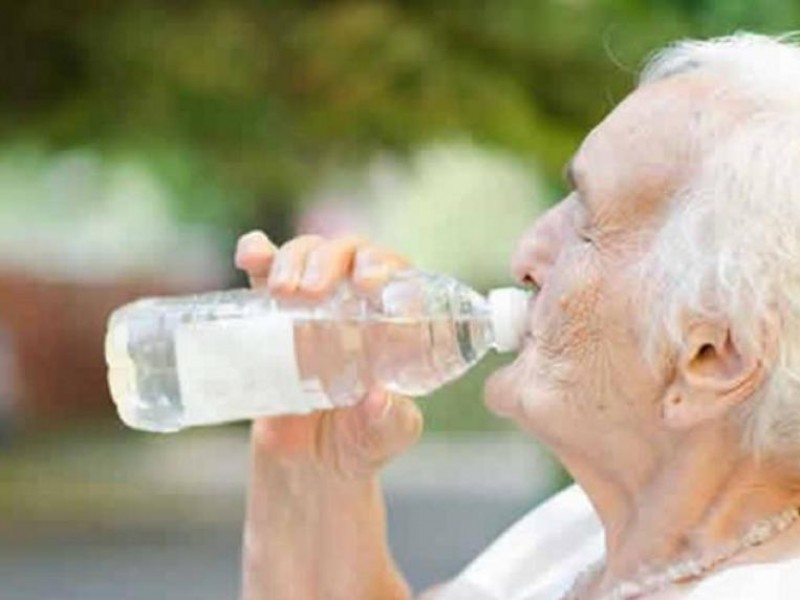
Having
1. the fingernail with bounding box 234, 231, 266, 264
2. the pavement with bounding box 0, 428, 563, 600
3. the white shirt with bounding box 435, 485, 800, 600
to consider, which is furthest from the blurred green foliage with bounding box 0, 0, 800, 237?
Answer: the fingernail with bounding box 234, 231, 266, 264

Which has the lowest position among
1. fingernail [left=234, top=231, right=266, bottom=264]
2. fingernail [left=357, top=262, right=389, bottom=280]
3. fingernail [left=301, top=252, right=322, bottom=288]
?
fingernail [left=357, top=262, right=389, bottom=280]

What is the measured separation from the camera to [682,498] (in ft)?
4.08

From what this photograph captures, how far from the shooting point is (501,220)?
7625 mm

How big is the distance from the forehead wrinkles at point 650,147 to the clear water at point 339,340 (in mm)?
126

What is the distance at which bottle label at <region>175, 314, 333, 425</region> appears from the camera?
1308 mm

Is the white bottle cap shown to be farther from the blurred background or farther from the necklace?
the blurred background

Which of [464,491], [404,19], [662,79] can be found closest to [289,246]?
[662,79]

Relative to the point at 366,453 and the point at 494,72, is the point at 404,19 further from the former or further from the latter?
the point at 366,453

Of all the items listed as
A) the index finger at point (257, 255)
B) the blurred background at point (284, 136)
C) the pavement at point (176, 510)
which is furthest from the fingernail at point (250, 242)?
the pavement at point (176, 510)

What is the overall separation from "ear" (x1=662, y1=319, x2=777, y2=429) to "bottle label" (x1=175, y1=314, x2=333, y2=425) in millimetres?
261

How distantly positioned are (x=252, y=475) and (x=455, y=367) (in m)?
0.19

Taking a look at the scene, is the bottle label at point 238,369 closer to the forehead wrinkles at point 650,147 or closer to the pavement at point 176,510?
the forehead wrinkles at point 650,147

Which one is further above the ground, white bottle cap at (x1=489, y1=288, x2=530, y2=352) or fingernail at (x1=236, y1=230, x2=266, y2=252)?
fingernail at (x1=236, y1=230, x2=266, y2=252)

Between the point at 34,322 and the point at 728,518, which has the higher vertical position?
the point at 728,518
